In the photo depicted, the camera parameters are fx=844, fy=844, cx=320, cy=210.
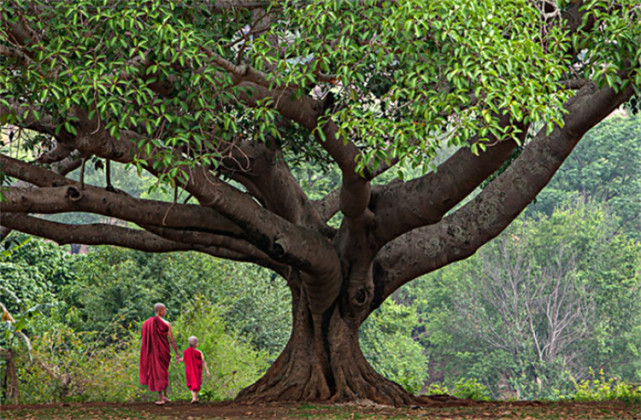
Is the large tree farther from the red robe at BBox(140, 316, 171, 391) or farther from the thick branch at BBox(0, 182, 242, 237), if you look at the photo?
the red robe at BBox(140, 316, 171, 391)

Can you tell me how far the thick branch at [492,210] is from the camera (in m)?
10.0

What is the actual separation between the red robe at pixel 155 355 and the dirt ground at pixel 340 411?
769 mm

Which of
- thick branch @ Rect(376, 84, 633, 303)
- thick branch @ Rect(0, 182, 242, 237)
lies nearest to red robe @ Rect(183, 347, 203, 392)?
thick branch @ Rect(376, 84, 633, 303)

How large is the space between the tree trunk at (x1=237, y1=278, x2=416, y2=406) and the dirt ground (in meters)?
0.33

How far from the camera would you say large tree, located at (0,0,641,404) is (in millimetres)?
6609

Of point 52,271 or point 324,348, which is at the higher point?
point 52,271

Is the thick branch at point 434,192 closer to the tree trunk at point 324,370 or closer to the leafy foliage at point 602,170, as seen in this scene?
the tree trunk at point 324,370

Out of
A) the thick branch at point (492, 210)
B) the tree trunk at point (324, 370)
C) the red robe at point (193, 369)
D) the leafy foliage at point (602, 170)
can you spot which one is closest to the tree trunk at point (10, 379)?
the red robe at point (193, 369)

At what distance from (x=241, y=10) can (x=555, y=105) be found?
337 cm

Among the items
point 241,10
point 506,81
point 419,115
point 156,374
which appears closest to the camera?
point 506,81

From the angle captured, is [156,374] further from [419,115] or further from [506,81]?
[506,81]

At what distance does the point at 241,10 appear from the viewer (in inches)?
327

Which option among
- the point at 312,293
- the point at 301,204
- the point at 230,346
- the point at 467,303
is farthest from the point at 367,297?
the point at 467,303

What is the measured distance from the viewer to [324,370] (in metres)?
11.3
